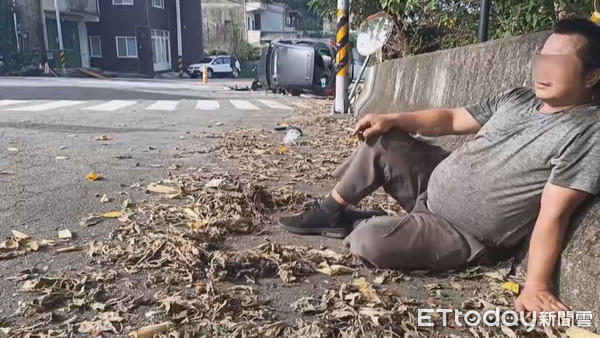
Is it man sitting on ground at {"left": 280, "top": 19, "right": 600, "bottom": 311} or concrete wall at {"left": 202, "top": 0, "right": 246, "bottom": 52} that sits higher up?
concrete wall at {"left": 202, "top": 0, "right": 246, "bottom": 52}

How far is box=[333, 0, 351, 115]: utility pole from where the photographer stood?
914 centimetres

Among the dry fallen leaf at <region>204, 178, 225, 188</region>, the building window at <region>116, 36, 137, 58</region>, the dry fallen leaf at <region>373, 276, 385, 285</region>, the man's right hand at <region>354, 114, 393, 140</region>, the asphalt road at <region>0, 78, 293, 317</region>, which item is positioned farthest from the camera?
the building window at <region>116, 36, 137, 58</region>

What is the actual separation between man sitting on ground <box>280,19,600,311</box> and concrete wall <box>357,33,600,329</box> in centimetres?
7

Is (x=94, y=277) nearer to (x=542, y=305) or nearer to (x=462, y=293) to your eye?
(x=462, y=293)

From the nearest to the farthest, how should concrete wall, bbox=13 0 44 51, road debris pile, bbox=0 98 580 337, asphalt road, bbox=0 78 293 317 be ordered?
road debris pile, bbox=0 98 580 337 < asphalt road, bbox=0 78 293 317 < concrete wall, bbox=13 0 44 51

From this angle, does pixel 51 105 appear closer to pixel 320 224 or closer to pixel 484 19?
pixel 484 19

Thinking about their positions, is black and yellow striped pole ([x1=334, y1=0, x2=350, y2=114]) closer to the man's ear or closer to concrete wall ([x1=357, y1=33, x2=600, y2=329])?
concrete wall ([x1=357, y1=33, x2=600, y2=329])

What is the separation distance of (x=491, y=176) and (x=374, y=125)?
649 mm

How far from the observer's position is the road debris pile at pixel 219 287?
79.0 inches

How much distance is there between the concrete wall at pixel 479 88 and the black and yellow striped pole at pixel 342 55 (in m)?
0.57

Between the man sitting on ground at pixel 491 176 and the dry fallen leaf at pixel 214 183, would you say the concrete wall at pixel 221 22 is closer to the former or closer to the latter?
the dry fallen leaf at pixel 214 183

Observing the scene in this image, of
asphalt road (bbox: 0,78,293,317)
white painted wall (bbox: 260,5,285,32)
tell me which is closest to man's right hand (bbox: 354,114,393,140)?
asphalt road (bbox: 0,78,293,317)

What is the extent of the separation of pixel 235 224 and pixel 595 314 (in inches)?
75.4

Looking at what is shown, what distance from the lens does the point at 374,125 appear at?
264cm
